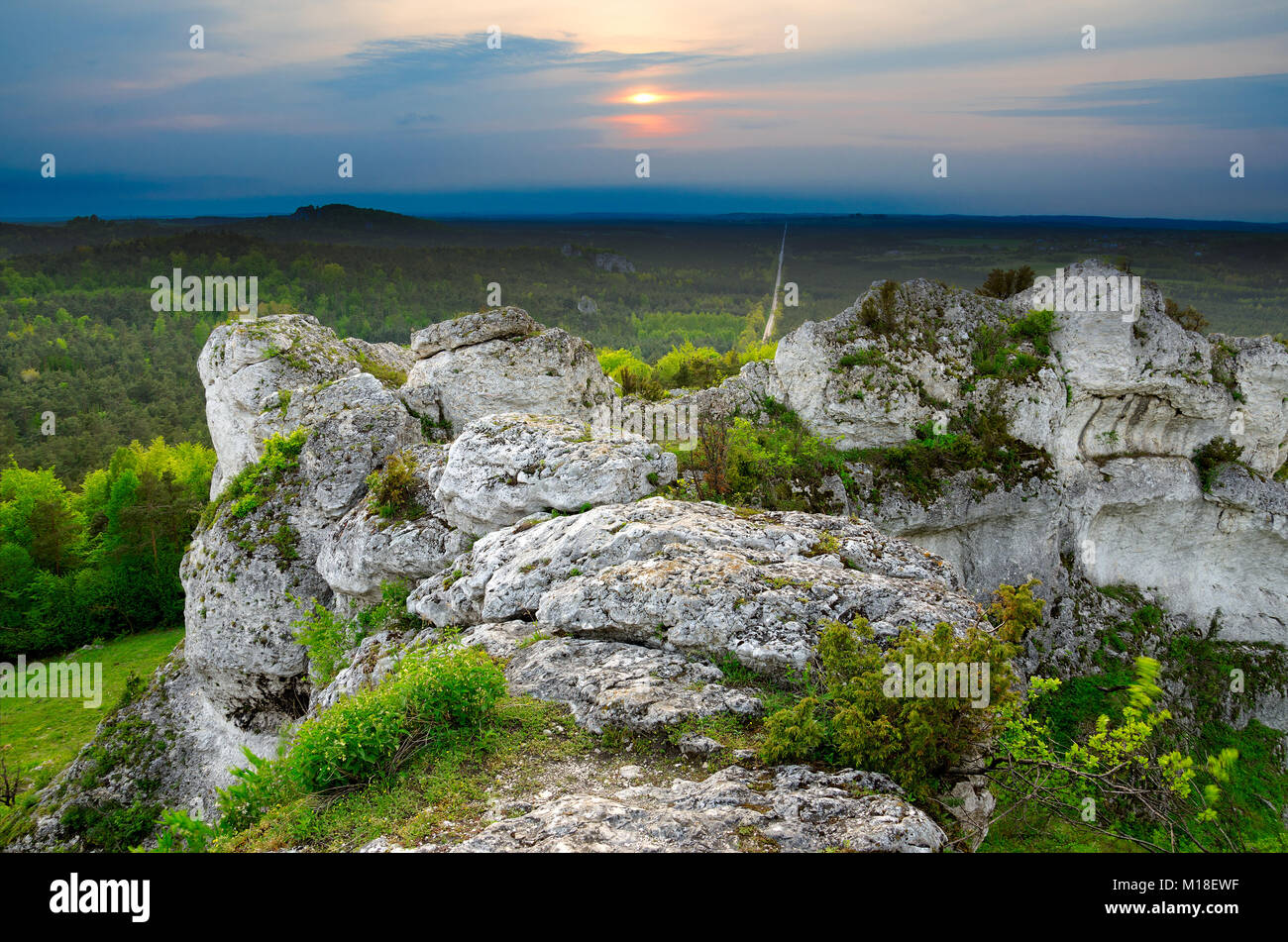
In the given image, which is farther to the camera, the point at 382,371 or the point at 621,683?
the point at 382,371

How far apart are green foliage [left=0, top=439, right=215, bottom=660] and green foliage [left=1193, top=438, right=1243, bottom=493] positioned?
154ft

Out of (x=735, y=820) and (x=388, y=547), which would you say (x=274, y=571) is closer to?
(x=388, y=547)

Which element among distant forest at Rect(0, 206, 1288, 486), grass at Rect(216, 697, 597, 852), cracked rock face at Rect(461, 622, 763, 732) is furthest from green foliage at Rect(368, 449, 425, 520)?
distant forest at Rect(0, 206, 1288, 486)

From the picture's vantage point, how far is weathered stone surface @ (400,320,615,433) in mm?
20734

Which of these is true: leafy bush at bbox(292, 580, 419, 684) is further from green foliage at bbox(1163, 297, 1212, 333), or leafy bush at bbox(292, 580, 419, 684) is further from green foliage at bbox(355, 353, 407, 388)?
green foliage at bbox(1163, 297, 1212, 333)

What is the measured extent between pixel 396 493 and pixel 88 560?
40.0 meters

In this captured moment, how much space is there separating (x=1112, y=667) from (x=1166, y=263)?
160 feet

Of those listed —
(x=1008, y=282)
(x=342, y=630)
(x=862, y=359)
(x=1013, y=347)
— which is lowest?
(x=342, y=630)

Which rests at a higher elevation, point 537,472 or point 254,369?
point 254,369

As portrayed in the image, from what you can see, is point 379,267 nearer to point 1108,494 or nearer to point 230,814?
point 1108,494

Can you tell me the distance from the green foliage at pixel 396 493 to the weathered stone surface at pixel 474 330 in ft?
20.4

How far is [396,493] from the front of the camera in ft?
50.3

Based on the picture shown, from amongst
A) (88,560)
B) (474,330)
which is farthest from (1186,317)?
(88,560)

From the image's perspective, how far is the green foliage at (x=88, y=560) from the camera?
42438 millimetres
